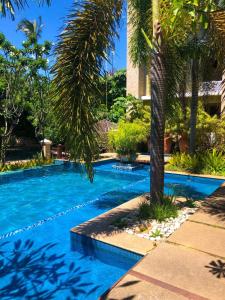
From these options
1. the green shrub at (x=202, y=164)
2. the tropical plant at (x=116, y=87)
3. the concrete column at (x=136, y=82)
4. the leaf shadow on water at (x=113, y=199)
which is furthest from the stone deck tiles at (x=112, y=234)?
the tropical plant at (x=116, y=87)

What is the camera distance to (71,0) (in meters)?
6.08

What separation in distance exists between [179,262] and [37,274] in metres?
2.73

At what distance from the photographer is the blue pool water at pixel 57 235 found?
509cm

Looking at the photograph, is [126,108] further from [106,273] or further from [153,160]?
[106,273]

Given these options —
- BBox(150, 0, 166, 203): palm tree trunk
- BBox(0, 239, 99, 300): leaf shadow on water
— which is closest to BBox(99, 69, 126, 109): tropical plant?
BBox(150, 0, 166, 203): palm tree trunk

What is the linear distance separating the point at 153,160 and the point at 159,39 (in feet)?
8.64

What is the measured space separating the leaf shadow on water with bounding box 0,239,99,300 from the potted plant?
9.81m

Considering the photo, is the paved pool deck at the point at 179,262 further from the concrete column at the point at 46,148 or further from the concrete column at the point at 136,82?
the concrete column at the point at 136,82

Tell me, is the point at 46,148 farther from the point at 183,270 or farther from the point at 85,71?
the point at 183,270

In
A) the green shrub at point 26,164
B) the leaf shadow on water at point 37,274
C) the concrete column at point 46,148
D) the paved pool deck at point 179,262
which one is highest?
the concrete column at point 46,148

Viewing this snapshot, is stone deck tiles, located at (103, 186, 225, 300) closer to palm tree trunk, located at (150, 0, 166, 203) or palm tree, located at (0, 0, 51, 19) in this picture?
palm tree trunk, located at (150, 0, 166, 203)

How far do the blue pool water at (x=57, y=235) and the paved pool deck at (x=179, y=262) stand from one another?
1.36ft

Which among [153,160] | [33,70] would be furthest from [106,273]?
[33,70]

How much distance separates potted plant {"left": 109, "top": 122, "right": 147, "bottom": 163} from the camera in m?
15.7
